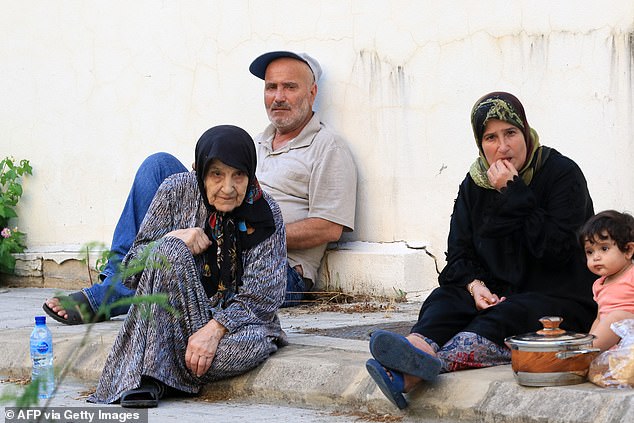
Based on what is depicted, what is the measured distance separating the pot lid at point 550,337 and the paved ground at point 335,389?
15 centimetres

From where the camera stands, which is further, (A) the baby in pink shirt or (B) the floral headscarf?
(B) the floral headscarf

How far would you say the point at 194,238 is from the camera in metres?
4.52

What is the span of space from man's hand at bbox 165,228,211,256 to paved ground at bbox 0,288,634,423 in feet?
1.81

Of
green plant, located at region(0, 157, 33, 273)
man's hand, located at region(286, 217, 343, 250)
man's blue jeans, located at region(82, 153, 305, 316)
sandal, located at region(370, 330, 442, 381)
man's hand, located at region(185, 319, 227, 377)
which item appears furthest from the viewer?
green plant, located at region(0, 157, 33, 273)

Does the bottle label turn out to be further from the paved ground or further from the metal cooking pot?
the metal cooking pot

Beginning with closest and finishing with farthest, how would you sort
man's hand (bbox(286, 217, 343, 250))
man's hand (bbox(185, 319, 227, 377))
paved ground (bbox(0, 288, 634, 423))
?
paved ground (bbox(0, 288, 634, 423))
man's hand (bbox(185, 319, 227, 377))
man's hand (bbox(286, 217, 343, 250))

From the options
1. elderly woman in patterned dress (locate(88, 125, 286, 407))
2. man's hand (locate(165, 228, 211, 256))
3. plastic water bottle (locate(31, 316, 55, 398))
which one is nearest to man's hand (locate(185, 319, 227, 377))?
elderly woman in patterned dress (locate(88, 125, 286, 407))

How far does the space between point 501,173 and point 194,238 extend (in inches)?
48.4

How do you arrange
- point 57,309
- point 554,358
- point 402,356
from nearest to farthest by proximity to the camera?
point 554,358 → point 402,356 → point 57,309

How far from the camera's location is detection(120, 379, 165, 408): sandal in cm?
432

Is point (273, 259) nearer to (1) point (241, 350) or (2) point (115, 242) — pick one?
(1) point (241, 350)

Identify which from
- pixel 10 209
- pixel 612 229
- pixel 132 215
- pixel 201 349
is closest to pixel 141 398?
pixel 201 349

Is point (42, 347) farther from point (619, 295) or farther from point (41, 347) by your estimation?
point (619, 295)

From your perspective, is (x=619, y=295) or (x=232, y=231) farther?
(x=232, y=231)
